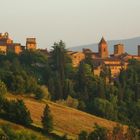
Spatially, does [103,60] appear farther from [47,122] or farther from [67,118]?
[47,122]

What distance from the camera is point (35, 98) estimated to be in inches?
2876

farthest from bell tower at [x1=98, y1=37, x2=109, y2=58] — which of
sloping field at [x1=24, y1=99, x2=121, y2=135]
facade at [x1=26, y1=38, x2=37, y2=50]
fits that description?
sloping field at [x1=24, y1=99, x2=121, y2=135]

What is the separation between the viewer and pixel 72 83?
292 feet

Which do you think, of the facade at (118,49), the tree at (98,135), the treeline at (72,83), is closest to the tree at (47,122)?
the tree at (98,135)

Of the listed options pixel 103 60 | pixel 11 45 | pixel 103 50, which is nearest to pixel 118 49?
pixel 103 50

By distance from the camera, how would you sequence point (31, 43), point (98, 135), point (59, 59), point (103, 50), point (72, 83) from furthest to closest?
point (103, 50) < point (31, 43) < point (59, 59) < point (72, 83) < point (98, 135)

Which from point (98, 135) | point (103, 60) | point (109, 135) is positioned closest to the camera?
point (109, 135)

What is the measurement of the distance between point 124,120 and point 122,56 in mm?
40299

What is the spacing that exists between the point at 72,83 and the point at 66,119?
76.0 feet

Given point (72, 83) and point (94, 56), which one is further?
point (94, 56)

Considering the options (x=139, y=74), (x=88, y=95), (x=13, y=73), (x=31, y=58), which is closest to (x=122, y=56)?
(x=139, y=74)

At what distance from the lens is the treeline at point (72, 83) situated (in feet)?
247

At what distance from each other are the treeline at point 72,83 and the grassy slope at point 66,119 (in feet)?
10.5

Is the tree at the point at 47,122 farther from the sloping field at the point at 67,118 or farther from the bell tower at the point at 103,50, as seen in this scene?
the bell tower at the point at 103,50
